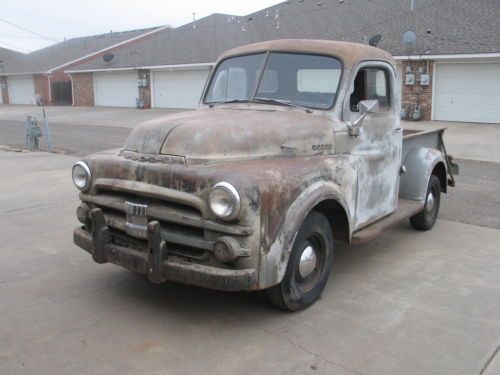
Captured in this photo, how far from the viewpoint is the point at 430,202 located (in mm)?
6441

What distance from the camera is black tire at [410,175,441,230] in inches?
247

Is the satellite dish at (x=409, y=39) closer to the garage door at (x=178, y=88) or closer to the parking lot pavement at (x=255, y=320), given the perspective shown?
the garage door at (x=178, y=88)

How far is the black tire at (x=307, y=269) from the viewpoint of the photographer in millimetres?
3879

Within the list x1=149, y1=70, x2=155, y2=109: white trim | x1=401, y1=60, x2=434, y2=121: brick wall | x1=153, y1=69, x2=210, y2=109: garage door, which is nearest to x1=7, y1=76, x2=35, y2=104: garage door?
x1=149, y1=70, x2=155, y2=109: white trim

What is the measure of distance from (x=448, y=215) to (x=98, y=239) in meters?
4.98

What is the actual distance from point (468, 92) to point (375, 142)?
54.4 ft

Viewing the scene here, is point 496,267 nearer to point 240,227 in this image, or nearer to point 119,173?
point 240,227

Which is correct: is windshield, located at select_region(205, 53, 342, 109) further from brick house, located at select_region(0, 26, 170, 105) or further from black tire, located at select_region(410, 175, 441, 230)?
brick house, located at select_region(0, 26, 170, 105)

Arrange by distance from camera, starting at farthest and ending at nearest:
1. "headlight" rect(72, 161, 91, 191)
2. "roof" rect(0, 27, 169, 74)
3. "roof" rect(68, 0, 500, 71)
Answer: "roof" rect(0, 27, 169, 74)
"roof" rect(68, 0, 500, 71)
"headlight" rect(72, 161, 91, 191)

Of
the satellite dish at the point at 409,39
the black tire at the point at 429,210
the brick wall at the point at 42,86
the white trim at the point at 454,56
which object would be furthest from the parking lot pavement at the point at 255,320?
the brick wall at the point at 42,86

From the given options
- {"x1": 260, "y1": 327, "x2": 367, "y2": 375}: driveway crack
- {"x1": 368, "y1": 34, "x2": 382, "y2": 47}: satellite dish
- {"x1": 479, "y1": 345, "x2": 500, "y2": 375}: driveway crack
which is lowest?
{"x1": 479, "y1": 345, "x2": 500, "y2": 375}: driveway crack

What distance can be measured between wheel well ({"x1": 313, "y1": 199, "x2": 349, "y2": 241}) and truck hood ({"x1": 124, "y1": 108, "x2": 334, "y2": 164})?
1.41ft

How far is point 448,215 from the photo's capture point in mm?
7199

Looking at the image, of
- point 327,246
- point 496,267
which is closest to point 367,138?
point 327,246
